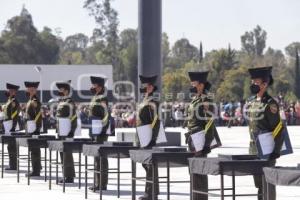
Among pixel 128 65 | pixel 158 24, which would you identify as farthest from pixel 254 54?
pixel 158 24

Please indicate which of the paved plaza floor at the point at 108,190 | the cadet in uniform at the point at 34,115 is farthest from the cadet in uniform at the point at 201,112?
the cadet in uniform at the point at 34,115

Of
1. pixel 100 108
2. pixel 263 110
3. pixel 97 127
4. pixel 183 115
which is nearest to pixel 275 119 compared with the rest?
pixel 263 110

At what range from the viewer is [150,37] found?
3166 cm

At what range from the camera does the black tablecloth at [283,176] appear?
11.2 meters

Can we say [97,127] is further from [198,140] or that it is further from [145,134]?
[198,140]

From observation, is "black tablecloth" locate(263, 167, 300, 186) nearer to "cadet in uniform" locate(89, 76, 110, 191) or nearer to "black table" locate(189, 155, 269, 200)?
"black table" locate(189, 155, 269, 200)

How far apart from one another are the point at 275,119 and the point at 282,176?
7.94ft

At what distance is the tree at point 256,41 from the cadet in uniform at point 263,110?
174 meters

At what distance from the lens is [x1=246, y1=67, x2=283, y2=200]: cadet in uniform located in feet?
44.9

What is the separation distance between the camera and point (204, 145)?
1541cm

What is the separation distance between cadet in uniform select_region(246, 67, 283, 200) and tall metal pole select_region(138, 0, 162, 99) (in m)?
16.7

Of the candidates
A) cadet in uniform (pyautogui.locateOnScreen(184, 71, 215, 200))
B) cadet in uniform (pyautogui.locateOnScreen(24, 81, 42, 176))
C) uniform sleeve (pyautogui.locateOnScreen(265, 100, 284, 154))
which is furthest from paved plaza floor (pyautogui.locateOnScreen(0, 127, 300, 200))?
uniform sleeve (pyautogui.locateOnScreen(265, 100, 284, 154))

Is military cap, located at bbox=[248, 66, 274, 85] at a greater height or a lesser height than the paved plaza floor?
greater

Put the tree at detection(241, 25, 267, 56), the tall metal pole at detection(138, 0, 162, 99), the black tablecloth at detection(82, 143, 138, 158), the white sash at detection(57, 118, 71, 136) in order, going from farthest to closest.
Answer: the tree at detection(241, 25, 267, 56), the tall metal pole at detection(138, 0, 162, 99), the white sash at detection(57, 118, 71, 136), the black tablecloth at detection(82, 143, 138, 158)
